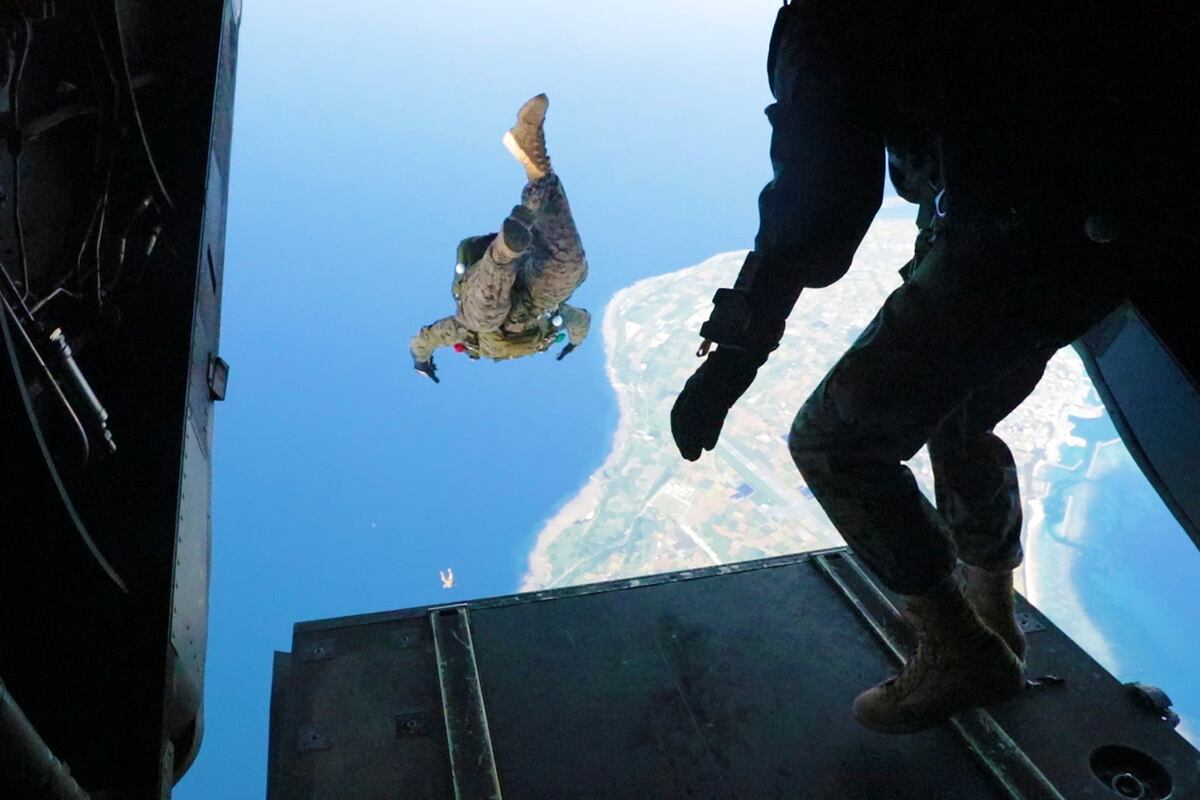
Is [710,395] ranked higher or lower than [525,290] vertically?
lower

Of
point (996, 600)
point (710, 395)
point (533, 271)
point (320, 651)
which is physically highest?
point (533, 271)

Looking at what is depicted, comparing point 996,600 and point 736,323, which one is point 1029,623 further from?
point 736,323

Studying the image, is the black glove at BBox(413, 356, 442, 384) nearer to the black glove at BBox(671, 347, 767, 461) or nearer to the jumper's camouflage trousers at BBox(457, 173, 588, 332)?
the jumper's camouflage trousers at BBox(457, 173, 588, 332)

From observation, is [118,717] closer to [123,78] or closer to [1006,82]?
[123,78]

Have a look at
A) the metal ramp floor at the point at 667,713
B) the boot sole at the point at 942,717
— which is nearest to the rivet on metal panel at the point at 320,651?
the metal ramp floor at the point at 667,713

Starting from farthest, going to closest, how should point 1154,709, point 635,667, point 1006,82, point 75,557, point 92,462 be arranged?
point 635,667, point 1154,709, point 92,462, point 75,557, point 1006,82

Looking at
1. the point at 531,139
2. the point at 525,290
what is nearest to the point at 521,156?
the point at 531,139

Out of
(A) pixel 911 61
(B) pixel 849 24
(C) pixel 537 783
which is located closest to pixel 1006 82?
(A) pixel 911 61
